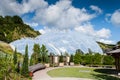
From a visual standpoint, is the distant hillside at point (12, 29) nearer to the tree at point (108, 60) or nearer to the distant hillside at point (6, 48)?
the distant hillside at point (6, 48)

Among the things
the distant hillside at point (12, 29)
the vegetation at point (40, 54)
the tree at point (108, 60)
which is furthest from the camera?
the distant hillside at point (12, 29)

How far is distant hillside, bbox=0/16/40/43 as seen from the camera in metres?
75.8

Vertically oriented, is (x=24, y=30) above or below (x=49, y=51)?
above

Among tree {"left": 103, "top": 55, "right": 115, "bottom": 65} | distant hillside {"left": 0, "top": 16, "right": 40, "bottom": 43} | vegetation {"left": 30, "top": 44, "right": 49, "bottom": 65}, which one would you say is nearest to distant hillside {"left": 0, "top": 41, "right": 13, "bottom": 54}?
vegetation {"left": 30, "top": 44, "right": 49, "bottom": 65}

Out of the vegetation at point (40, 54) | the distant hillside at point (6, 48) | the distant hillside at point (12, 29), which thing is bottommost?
the vegetation at point (40, 54)

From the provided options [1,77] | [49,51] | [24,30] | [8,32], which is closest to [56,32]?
[49,51]

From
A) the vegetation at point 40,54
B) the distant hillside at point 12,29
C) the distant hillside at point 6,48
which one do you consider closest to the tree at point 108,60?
the vegetation at point 40,54

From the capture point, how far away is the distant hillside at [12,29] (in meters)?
75.8

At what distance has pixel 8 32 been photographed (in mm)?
80875

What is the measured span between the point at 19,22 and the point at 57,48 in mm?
37793

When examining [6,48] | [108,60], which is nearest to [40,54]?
[6,48]

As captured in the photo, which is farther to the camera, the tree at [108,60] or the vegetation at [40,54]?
the tree at [108,60]

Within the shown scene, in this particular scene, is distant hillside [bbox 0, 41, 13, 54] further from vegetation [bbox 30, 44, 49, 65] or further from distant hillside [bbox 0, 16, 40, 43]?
distant hillside [bbox 0, 16, 40, 43]

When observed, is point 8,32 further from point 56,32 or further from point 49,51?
point 49,51
